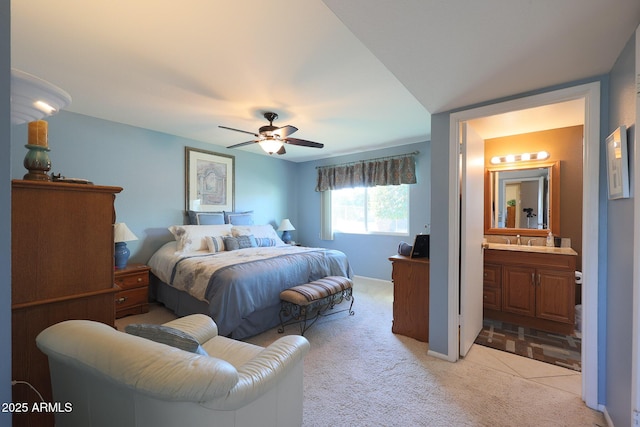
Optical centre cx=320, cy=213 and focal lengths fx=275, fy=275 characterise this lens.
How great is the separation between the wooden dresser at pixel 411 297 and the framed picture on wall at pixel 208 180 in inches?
127

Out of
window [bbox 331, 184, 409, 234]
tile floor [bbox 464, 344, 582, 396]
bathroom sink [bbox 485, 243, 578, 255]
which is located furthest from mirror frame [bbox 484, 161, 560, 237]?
tile floor [bbox 464, 344, 582, 396]

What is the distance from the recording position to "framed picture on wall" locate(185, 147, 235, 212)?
4.38 meters

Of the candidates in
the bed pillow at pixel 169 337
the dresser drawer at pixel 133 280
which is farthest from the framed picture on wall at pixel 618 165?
the dresser drawer at pixel 133 280

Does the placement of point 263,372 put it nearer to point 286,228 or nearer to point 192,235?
point 192,235

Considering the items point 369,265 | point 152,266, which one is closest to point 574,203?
point 369,265

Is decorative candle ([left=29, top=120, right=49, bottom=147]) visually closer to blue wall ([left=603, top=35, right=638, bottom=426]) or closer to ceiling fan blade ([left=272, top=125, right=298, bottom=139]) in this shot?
ceiling fan blade ([left=272, top=125, right=298, bottom=139])

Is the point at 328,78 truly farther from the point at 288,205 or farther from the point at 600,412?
the point at 288,205

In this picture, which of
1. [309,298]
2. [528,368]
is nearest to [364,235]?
[309,298]

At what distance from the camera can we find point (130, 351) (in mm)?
928

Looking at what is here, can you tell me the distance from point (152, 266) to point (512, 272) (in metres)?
4.38

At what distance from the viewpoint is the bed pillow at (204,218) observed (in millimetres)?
4262

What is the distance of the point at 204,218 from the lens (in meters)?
4.31

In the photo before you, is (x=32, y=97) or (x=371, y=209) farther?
(x=371, y=209)

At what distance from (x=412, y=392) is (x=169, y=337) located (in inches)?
64.4
